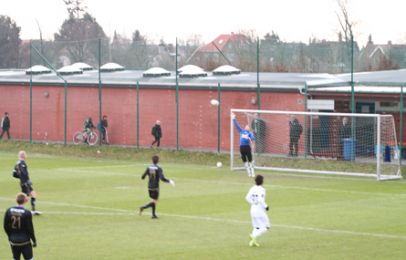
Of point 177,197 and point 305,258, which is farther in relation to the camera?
point 177,197

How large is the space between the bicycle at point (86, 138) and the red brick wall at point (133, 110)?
3.11ft

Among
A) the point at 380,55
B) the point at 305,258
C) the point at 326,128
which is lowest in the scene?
the point at 305,258

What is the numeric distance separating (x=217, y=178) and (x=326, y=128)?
7.31 m

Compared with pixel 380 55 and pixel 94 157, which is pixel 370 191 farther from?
pixel 380 55

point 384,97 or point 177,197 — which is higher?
point 384,97

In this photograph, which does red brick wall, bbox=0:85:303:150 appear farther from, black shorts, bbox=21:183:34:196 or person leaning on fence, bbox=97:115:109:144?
black shorts, bbox=21:183:34:196

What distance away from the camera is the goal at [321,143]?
40094 millimetres

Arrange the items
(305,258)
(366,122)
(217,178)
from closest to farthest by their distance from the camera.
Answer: (305,258), (217,178), (366,122)

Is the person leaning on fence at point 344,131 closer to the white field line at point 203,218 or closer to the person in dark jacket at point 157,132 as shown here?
the person in dark jacket at point 157,132

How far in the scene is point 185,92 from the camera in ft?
168

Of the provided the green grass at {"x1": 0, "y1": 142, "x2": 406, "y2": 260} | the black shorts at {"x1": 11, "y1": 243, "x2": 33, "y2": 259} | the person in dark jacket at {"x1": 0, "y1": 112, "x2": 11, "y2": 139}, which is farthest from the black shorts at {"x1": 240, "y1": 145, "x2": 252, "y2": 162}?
the person in dark jacket at {"x1": 0, "y1": 112, "x2": 11, "y2": 139}

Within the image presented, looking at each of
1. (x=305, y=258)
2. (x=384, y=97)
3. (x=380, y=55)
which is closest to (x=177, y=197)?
(x=305, y=258)

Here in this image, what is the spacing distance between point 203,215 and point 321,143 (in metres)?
16.9

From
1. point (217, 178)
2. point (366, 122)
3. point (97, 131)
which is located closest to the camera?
point (217, 178)
